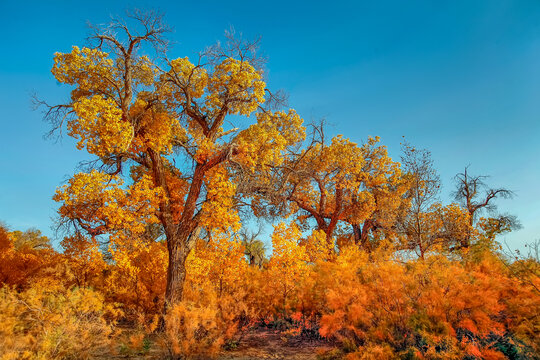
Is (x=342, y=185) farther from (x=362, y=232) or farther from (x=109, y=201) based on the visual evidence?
(x=109, y=201)

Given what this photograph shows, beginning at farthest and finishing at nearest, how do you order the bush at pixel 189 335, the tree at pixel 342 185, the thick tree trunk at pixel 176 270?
the tree at pixel 342 185 < the thick tree trunk at pixel 176 270 < the bush at pixel 189 335

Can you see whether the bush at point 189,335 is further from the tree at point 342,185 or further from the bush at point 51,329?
the tree at point 342,185

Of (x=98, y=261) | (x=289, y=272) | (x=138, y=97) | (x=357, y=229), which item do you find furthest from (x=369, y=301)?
(x=357, y=229)

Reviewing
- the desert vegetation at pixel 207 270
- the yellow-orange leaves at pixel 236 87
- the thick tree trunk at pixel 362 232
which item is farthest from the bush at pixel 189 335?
the thick tree trunk at pixel 362 232

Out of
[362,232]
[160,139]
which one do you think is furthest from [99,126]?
[362,232]

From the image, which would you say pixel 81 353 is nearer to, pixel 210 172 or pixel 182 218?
pixel 182 218

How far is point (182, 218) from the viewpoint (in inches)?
414

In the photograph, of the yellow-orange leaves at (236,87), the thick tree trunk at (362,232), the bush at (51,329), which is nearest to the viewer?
the bush at (51,329)

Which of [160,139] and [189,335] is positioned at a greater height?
[160,139]

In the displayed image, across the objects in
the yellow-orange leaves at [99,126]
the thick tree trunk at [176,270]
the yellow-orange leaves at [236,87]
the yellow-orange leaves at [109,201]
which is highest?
the yellow-orange leaves at [236,87]

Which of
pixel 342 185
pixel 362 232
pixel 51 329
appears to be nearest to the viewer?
pixel 51 329

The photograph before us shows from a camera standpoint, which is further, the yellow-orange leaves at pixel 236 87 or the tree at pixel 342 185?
the tree at pixel 342 185

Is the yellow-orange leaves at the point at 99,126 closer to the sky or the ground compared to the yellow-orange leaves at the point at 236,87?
closer to the ground

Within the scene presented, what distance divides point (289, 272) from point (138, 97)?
9.20 metres
